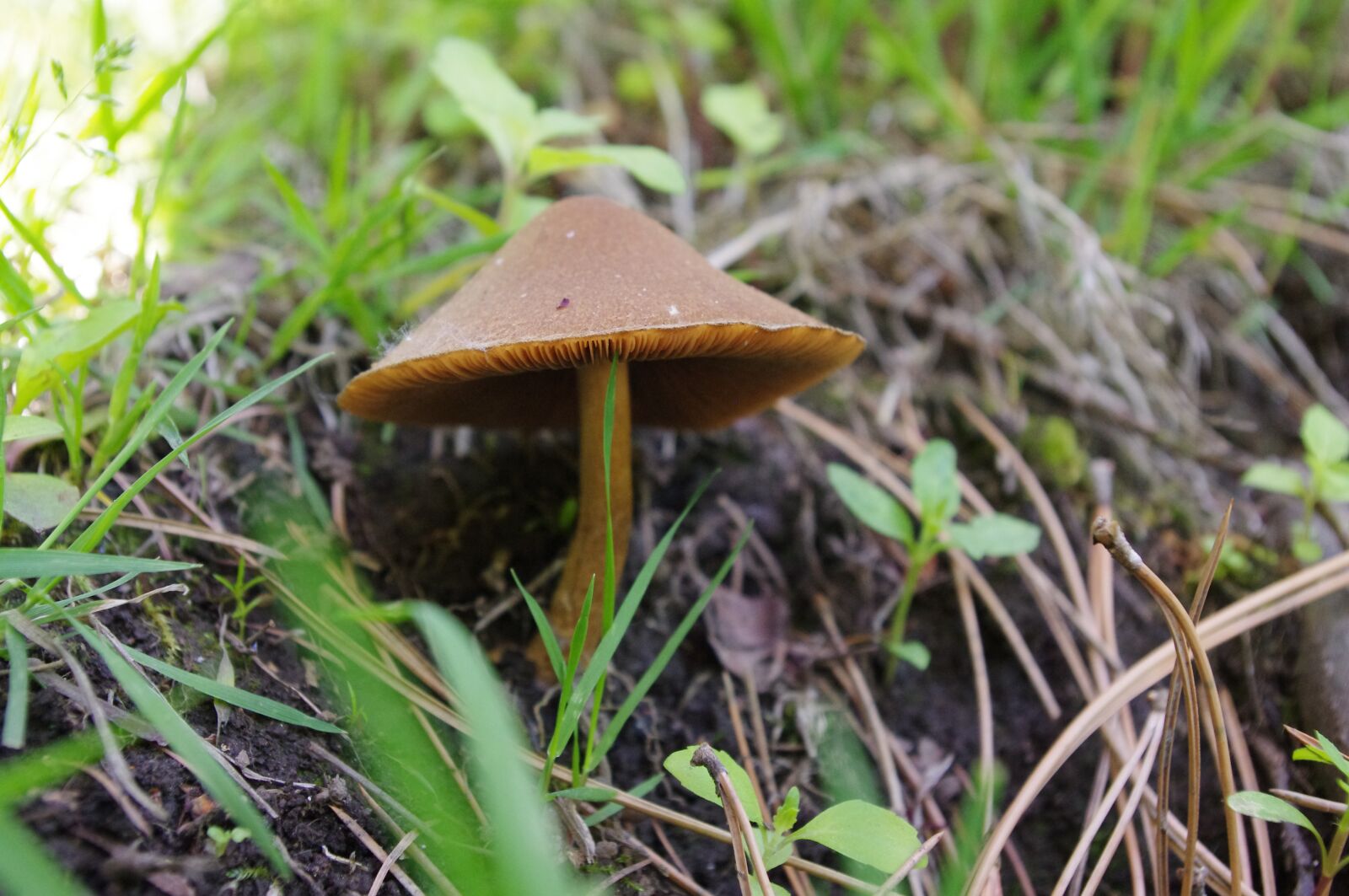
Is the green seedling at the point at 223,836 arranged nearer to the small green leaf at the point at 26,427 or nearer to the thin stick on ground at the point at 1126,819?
the small green leaf at the point at 26,427

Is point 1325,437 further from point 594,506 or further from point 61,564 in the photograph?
point 61,564

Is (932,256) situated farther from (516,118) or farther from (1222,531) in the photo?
(1222,531)

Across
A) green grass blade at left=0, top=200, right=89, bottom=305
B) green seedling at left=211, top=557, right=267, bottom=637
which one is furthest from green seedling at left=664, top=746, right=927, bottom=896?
green grass blade at left=0, top=200, right=89, bottom=305

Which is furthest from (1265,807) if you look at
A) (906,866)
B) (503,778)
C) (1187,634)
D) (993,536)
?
(503,778)

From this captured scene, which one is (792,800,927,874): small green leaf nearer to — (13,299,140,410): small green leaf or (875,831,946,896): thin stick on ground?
(875,831,946,896): thin stick on ground

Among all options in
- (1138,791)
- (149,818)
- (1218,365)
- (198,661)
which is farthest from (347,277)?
(1218,365)

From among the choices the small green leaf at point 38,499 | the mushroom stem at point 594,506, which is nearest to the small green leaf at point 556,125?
the mushroom stem at point 594,506
